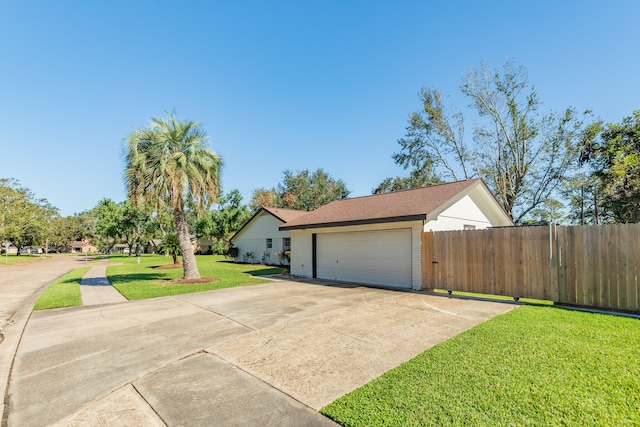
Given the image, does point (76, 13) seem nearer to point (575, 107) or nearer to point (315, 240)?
point (315, 240)

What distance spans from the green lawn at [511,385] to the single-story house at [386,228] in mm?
5621

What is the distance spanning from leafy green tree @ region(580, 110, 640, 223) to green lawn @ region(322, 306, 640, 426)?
1708cm

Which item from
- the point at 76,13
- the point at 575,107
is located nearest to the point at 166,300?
the point at 76,13

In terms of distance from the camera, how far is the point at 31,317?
24.6 ft

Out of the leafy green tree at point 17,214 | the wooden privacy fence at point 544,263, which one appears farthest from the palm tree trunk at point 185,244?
the leafy green tree at point 17,214

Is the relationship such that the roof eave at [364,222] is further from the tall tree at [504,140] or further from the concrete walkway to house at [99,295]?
the tall tree at [504,140]

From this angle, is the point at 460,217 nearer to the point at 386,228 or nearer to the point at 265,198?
the point at 386,228

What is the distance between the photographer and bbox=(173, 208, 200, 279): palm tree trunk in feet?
44.0

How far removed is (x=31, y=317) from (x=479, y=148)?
94.0ft

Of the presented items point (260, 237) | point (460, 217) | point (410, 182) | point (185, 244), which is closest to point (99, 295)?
point (185, 244)

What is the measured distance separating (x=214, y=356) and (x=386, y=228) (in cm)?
834

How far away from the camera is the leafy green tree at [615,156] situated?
1741cm

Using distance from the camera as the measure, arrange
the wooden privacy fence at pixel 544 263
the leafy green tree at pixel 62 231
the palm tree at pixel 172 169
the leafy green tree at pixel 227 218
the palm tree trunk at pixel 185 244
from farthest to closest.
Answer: the leafy green tree at pixel 62 231
the leafy green tree at pixel 227 218
the palm tree trunk at pixel 185 244
the palm tree at pixel 172 169
the wooden privacy fence at pixel 544 263

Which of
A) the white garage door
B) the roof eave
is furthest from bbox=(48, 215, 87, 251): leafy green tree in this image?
the white garage door
